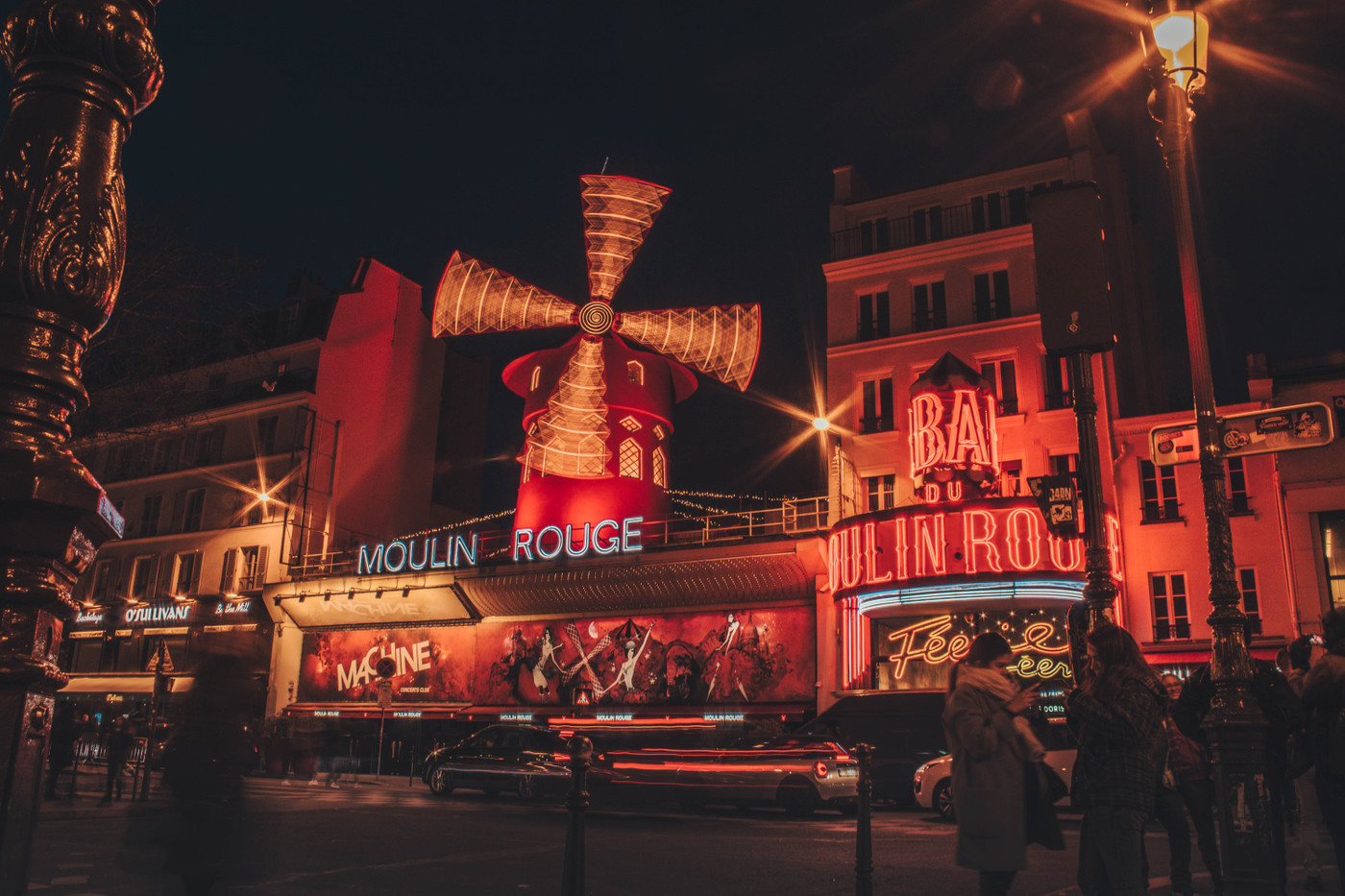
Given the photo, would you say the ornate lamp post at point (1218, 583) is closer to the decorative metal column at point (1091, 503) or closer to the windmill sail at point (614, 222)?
the decorative metal column at point (1091, 503)

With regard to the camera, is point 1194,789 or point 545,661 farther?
point 545,661

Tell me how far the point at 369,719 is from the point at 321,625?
3.54 metres

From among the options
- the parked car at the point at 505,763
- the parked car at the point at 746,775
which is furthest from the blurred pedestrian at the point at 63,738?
the parked car at the point at 746,775

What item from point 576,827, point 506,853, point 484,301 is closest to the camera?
point 576,827

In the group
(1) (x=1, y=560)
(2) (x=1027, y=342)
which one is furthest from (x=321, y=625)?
(1) (x=1, y=560)

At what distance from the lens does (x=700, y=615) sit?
76.1ft

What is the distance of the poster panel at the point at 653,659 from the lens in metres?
21.9

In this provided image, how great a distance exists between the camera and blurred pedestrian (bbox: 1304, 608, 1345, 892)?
559cm

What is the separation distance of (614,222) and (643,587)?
33.7 feet

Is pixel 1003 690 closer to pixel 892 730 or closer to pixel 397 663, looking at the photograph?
pixel 892 730

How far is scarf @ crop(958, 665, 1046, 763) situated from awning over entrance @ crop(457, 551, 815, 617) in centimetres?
1687

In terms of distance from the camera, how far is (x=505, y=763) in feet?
51.8

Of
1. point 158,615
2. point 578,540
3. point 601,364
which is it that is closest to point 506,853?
point 578,540

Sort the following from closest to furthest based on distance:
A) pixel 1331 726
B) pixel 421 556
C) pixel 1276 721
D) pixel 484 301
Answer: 1. pixel 1331 726
2. pixel 1276 721
3. pixel 421 556
4. pixel 484 301
